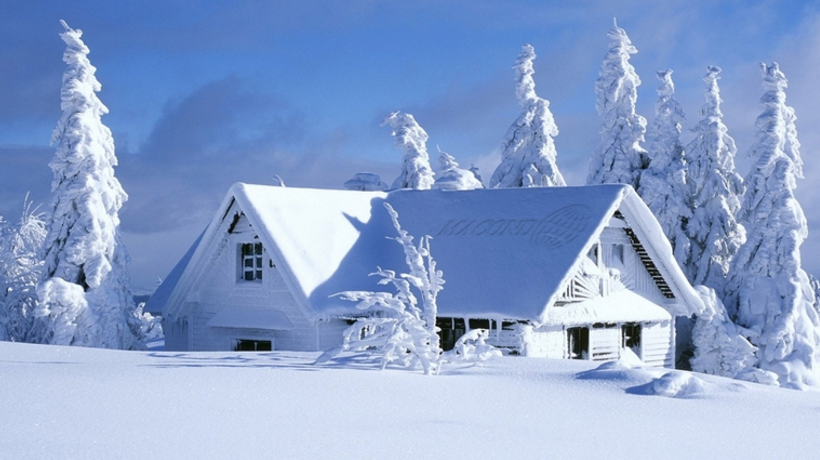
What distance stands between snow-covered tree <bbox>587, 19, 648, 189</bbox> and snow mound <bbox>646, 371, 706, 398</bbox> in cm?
2399

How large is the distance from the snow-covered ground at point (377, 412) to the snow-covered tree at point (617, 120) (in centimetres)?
2318

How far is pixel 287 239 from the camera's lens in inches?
941

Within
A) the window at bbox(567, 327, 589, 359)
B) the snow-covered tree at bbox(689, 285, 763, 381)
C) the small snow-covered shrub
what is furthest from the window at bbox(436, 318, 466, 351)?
the snow-covered tree at bbox(689, 285, 763, 381)

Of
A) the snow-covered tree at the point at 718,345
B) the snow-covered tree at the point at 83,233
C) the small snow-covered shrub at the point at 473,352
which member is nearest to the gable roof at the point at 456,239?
the snow-covered tree at the point at 83,233

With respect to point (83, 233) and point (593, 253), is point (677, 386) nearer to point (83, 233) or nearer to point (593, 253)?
point (593, 253)

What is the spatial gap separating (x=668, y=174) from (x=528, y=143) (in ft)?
20.8

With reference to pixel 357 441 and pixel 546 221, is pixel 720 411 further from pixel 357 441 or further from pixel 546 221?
pixel 546 221

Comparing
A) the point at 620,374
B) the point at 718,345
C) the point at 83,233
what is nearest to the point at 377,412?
the point at 620,374

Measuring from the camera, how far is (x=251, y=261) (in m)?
25.3

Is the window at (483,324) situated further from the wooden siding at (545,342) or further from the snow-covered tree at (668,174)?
the snow-covered tree at (668,174)

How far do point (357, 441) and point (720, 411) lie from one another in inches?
245

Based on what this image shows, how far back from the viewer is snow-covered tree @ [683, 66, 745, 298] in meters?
36.2

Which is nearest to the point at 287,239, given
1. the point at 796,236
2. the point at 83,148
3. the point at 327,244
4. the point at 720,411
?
the point at 327,244

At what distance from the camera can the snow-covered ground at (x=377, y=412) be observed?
1016cm
